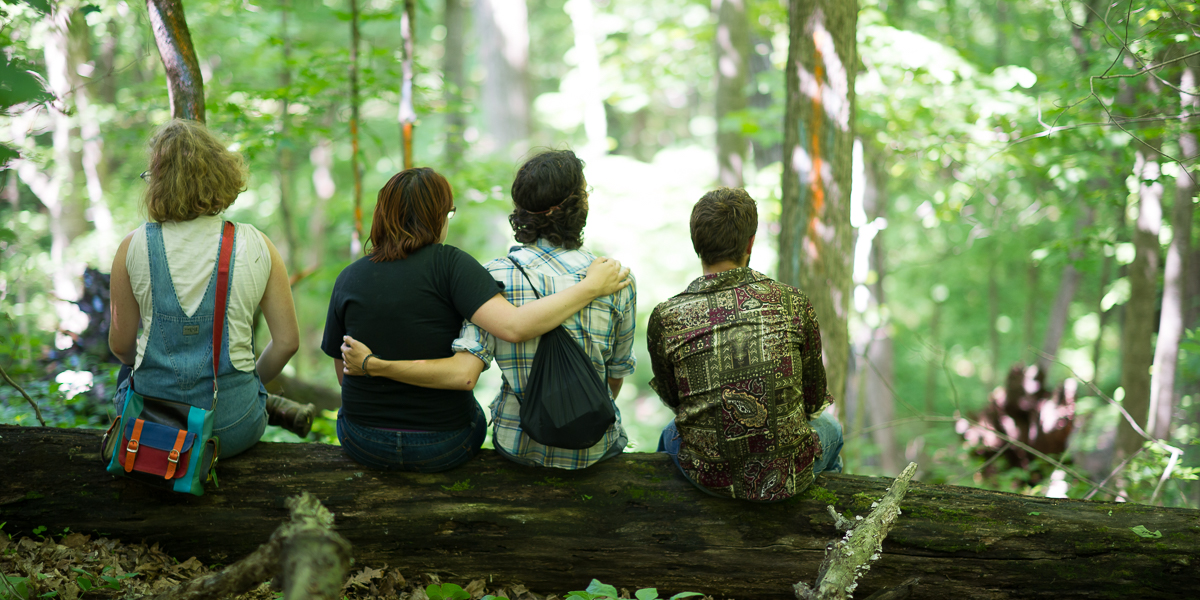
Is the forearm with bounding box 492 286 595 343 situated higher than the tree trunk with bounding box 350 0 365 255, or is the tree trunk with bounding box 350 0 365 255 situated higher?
the tree trunk with bounding box 350 0 365 255

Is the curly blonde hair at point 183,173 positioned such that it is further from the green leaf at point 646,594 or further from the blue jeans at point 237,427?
the green leaf at point 646,594

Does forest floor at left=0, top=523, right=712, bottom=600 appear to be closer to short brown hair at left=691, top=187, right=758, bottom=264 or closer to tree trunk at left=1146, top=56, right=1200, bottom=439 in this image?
short brown hair at left=691, top=187, right=758, bottom=264

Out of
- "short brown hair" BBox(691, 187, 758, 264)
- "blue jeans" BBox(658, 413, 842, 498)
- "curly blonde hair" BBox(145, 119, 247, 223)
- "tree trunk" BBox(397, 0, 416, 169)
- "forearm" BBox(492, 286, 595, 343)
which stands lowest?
"blue jeans" BBox(658, 413, 842, 498)

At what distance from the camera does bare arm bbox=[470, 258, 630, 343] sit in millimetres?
2555

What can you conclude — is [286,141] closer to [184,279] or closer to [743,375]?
[184,279]

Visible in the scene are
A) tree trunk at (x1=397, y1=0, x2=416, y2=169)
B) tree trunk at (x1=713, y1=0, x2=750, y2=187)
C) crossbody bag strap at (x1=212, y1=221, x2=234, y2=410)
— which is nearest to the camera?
crossbody bag strap at (x1=212, y1=221, x2=234, y2=410)

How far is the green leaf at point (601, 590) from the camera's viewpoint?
2404 mm

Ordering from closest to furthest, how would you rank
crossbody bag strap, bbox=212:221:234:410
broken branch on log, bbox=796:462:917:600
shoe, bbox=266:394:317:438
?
1. broken branch on log, bbox=796:462:917:600
2. crossbody bag strap, bbox=212:221:234:410
3. shoe, bbox=266:394:317:438

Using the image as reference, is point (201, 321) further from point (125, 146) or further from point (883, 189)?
point (883, 189)

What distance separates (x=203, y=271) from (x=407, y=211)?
2.72 feet

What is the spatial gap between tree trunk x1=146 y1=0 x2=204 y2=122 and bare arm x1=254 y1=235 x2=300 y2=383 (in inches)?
53.2

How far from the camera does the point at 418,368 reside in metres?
2.57

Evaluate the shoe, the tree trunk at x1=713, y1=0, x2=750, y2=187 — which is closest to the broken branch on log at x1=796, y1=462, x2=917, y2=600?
the shoe

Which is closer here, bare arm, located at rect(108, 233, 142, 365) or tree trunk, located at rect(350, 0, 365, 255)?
bare arm, located at rect(108, 233, 142, 365)
